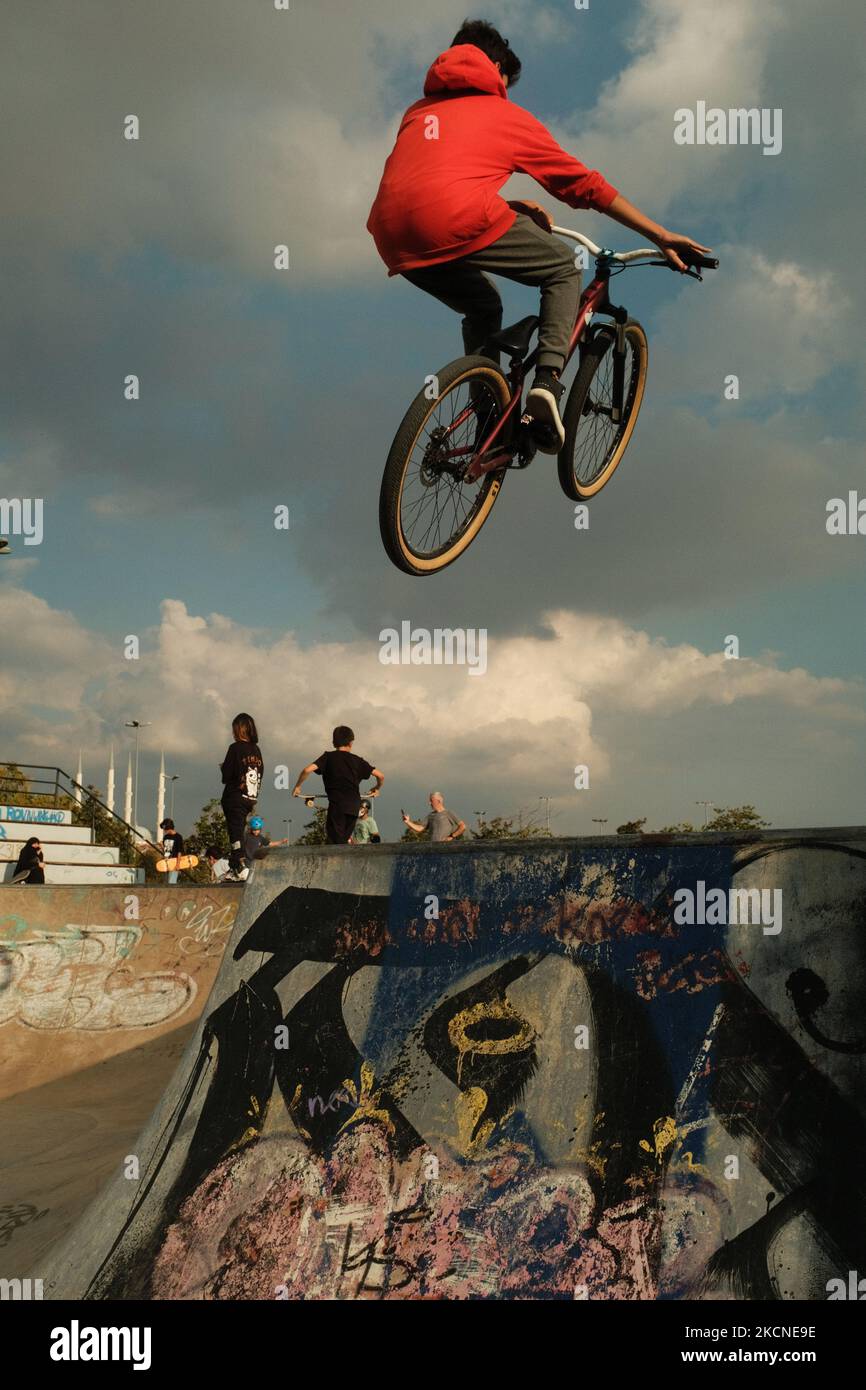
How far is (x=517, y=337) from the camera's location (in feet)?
18.4

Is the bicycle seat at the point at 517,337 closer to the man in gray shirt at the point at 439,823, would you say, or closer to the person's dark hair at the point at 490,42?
the person's dark hair at the point at 490,42

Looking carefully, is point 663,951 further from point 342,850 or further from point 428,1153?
point 342,850

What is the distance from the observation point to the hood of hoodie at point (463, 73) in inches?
198

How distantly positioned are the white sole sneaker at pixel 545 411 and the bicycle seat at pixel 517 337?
0.28 metres

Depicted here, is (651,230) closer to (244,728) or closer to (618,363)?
(618,363)

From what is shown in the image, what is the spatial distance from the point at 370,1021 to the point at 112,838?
57047mm

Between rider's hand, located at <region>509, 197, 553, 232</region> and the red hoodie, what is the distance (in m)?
0.14

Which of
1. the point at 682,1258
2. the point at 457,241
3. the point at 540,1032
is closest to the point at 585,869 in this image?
the point at 540,1032

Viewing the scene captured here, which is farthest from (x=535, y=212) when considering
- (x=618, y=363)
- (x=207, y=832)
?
(x=207, y=832)

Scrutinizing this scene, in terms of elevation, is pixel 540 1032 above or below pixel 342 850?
Result: below

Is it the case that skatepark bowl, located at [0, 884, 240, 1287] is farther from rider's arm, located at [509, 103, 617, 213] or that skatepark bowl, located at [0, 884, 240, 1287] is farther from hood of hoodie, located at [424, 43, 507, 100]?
hood of hoodie, located at [424, 43, 507, 100]

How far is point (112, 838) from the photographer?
192ft

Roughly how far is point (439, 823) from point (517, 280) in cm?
Answer: 653
